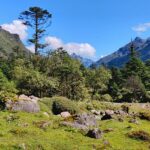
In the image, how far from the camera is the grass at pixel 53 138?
22.0m

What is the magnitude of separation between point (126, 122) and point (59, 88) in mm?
33395

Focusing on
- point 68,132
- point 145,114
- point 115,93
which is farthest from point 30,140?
point 115,93

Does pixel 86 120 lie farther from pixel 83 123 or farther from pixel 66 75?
pixel 66 75

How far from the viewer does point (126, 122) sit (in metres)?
32.7

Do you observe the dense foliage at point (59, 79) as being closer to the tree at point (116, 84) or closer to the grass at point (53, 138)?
the tree at point (116, 84)

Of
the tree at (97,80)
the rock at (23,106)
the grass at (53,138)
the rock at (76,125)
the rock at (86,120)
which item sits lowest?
the grass at (53,138)

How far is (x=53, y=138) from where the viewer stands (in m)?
24.0

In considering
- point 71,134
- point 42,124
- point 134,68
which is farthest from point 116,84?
point 71,134

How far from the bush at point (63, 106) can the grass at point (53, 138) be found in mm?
10550

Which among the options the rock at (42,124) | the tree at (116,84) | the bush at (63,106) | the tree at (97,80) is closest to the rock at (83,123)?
the rock at (42,124)

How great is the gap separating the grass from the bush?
10.5 meters

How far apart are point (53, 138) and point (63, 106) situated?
1643 cm

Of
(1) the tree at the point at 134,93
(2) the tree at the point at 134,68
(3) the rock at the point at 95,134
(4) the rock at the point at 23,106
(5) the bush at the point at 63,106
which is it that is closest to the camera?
(3) the rock at the point at 95,134

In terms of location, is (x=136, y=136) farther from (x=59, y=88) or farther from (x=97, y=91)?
(x=97, y=91)
